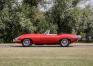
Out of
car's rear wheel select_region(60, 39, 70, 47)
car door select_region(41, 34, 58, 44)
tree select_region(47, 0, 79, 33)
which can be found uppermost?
tree select_region(47, 0, 79, 33)

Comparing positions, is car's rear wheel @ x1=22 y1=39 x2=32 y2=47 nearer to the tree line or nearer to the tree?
the tree line

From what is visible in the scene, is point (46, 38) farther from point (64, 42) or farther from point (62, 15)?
point (62, 15)

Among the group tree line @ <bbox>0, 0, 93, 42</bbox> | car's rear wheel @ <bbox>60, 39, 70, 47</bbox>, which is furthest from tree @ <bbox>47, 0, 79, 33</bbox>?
car's rear wheel @ <bbox>60, 39, 70, 47</bbox>

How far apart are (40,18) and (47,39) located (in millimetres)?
21369

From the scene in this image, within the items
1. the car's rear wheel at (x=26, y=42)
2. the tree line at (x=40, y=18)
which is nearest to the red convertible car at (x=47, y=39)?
the car's rear wheel at (x=26, y=42)

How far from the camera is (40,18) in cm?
4659

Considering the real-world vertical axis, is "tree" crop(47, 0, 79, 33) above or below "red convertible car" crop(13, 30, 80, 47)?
above

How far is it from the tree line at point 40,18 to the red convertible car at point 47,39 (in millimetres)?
15114

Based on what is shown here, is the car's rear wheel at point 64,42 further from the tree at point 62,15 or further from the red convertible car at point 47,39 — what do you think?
the tree at point 62,15

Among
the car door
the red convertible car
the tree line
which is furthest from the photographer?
the tree line

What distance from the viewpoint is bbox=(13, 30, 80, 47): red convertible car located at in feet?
82.3

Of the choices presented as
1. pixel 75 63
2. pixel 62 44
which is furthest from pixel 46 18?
pixel 75 63

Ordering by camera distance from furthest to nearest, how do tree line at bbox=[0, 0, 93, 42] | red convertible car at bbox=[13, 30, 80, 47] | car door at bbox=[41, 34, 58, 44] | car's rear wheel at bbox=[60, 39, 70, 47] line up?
tree line at bbox=[0, 0, 93, 42] < car door at bbox=[41, 34, 58, 44] < red convertible car at bbox=[13, 30, 80, 47] < car's rear wheel at bbox=[60, 39, 70, 47]

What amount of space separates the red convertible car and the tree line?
15114mm
